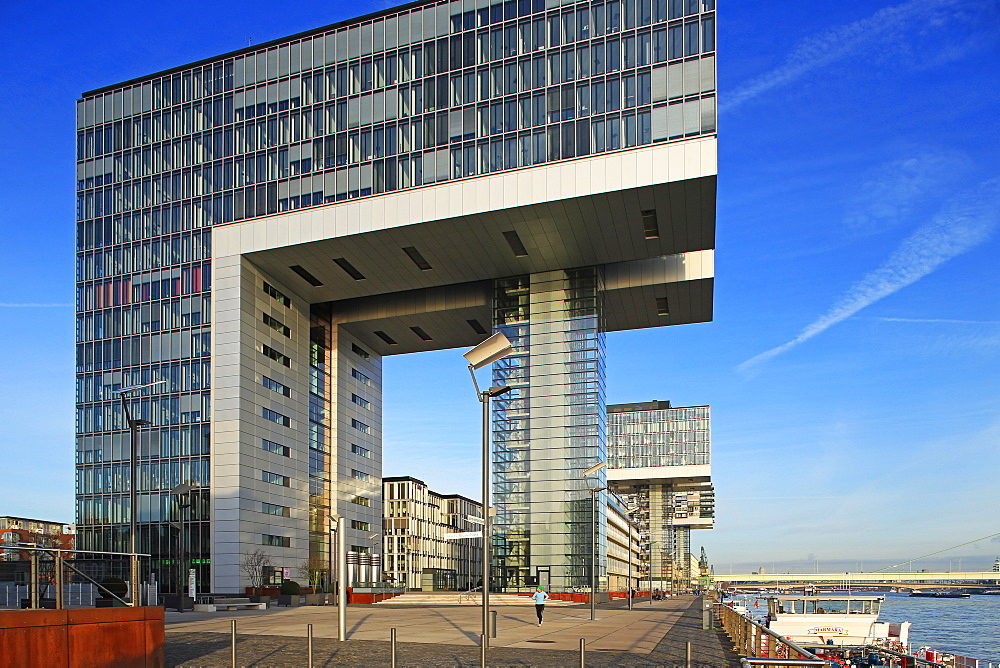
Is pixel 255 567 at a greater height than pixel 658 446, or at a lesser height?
lesser

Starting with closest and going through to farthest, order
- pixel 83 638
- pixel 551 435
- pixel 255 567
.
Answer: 1. pixel 83 638
2. pixel 255 567
3. pixel 551 435

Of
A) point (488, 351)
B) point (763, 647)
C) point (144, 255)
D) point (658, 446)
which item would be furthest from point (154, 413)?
point (658, 446)

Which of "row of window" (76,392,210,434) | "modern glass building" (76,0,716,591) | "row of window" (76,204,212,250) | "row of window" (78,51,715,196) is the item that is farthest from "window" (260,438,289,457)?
"row of window" (78,51,715,196)

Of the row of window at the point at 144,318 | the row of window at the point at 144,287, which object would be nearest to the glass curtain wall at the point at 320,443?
the row of window at the point at 144,318

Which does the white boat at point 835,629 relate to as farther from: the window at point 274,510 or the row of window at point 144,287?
the row of window at point 144,287

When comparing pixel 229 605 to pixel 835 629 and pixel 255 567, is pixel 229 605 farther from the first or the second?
pixel 835 629

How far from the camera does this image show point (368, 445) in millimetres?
85312

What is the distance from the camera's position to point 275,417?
68500 millimetres

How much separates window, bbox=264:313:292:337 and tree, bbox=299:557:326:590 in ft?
60.0

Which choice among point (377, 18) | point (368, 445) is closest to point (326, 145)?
point (377, 18)

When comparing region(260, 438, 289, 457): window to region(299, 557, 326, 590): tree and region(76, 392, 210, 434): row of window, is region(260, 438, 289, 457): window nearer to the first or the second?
region(76, 392, 210, 434): row of window

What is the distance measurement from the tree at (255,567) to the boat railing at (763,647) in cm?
4306

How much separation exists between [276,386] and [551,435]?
850 inches

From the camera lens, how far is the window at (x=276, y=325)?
6800 cm
